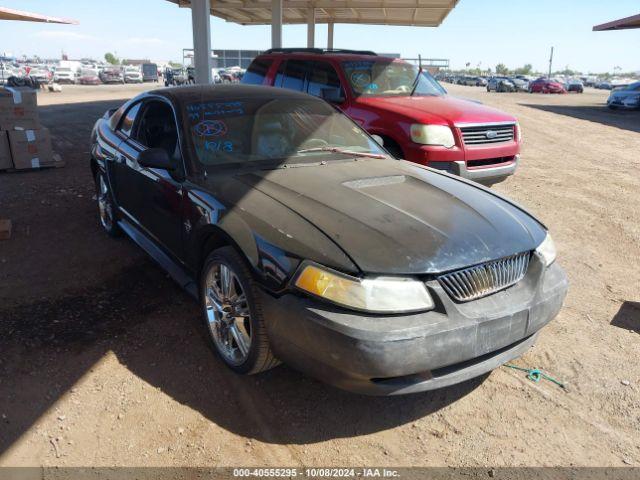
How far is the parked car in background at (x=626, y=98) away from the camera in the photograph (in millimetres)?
23128

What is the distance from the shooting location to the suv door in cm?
344

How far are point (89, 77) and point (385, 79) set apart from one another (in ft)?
138

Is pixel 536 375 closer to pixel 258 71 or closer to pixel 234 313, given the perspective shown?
pixel 234 313

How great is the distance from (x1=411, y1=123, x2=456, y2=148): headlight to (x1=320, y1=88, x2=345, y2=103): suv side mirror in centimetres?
127

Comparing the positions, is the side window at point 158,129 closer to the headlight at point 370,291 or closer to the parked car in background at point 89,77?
Answer: the headlight at point 370,291

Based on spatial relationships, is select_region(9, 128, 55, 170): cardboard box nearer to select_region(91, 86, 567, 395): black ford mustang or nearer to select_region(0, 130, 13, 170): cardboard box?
select_region(0, 130, 13, 170): cardboard box

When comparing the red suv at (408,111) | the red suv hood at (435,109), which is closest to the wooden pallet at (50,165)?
the red suv at (408,111)

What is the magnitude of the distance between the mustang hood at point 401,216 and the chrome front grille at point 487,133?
9.09 ft

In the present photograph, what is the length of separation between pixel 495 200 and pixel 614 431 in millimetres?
1462

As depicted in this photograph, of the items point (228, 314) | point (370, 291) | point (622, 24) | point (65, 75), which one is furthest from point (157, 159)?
point (65, 75)

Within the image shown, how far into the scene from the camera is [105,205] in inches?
201

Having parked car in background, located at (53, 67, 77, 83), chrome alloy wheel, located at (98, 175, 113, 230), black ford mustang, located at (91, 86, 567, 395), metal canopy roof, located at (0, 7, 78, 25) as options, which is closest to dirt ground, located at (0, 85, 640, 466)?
black ford mustang, located at (91, 86, 567, 395)

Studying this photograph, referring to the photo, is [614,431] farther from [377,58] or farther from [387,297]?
[377,58]

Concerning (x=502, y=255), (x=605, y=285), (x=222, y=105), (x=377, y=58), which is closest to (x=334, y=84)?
(x=377, y=58)
